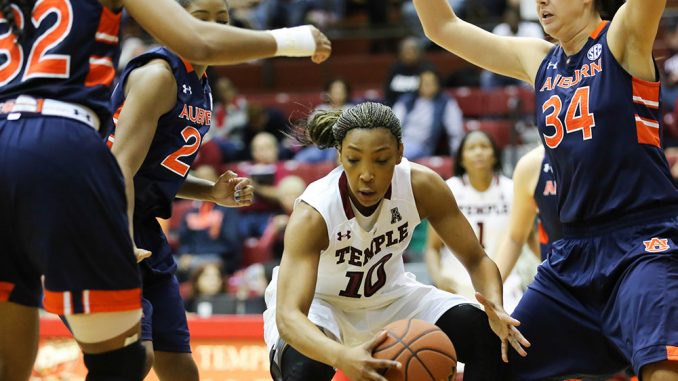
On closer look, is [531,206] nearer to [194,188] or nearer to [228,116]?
[194,188]

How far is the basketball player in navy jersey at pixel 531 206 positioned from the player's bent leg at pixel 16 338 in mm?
3006

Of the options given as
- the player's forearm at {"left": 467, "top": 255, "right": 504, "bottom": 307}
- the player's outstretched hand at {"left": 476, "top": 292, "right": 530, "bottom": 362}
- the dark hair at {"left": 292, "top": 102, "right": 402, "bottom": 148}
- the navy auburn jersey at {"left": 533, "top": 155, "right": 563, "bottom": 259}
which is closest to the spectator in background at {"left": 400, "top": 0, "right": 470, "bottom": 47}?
the navy auburn jersey at {"left": 533, "top": 155, "right": 563, "bottom": 259}

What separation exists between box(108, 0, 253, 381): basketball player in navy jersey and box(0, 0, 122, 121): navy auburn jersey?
871 millimetres

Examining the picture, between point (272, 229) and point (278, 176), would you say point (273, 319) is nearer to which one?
point (272, 229)

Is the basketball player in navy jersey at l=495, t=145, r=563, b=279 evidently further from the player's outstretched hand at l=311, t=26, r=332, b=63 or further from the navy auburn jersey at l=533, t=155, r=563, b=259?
the player's outstretched hand at l=311, t=26, r=332, b=63

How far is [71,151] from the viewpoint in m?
2.84

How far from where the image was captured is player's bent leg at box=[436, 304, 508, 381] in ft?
12.9

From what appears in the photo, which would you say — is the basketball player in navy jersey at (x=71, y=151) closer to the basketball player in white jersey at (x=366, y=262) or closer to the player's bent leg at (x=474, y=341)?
the basketball player in white jersey at (x=366, y=262)

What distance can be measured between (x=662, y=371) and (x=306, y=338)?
1.23m

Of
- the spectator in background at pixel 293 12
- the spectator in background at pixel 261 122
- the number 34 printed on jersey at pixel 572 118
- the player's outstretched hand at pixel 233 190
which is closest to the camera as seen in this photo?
the number 34 printed on jersey at pixel 572 118

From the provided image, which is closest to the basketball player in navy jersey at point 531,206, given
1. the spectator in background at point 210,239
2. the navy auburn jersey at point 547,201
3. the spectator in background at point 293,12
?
the navy auburn jersey at point 547,201

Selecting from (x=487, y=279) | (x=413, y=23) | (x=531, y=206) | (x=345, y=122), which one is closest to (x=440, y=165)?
(x=413, y=23)

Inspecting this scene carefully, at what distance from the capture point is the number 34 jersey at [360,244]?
157 inches

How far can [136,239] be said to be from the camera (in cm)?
415
